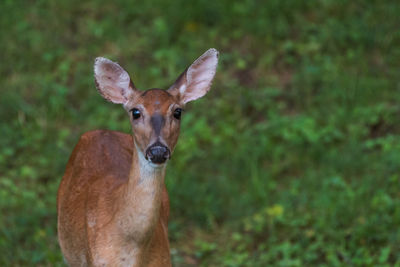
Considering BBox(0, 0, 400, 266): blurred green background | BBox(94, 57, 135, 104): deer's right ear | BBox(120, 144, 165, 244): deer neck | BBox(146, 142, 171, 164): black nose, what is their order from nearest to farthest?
BBox(146, 142, 171, 164): black nose, BBox(120, 144, 165, 244): deer neck, BBox(94, 57, 135, 104): deer's right ear, BBox(0, 0, 400, 266): blurred green background

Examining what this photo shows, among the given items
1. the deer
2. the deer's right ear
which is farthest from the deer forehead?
the deer's right ear

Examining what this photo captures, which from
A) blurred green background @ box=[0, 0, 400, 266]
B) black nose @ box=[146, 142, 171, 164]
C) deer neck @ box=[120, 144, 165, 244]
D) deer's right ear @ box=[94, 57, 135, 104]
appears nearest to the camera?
black nose @ box=[146, 142, 171, 164]

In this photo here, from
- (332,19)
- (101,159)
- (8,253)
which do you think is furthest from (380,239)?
(332,19)

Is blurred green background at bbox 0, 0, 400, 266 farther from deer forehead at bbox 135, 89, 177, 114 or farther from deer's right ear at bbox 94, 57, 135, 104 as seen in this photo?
deer forehead at bbox 135, 89, 177, 114

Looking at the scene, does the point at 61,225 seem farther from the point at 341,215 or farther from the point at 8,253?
the point at 341,215

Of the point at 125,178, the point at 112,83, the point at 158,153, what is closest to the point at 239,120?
the point at 125,178

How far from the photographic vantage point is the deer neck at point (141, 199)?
4066mm

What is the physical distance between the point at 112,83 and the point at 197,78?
0.51 m

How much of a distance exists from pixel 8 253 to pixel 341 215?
8.54ft

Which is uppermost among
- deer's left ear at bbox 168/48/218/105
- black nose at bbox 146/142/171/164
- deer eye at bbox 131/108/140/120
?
deer's left ear at bbox 168/48/218/105

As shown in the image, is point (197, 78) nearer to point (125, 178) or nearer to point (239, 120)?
point (125, 178)

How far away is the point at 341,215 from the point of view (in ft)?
19.8

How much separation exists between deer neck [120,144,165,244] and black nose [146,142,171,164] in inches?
5.6

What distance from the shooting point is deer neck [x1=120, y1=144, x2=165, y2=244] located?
13.3ft
